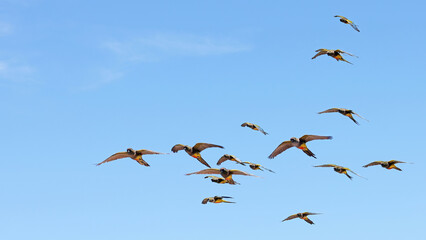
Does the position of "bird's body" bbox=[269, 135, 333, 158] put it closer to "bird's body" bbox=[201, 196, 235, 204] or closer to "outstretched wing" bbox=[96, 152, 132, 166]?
"bird's body" bbox=[201, 196, 235, 204]

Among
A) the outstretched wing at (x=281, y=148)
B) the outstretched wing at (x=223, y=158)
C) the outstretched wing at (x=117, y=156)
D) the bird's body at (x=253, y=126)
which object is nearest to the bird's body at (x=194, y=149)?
the outstretched wing at (x=223, y=158)

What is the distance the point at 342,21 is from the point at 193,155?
80.3 ft

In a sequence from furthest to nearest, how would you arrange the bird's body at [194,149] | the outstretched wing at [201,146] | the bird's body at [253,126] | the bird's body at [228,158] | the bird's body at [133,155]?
the bird's body at [253,126]
the bird's body at [228,158]
the bird's body at [194,149]
the outstretched wing at [201,146]
the bird's body at [133,155]

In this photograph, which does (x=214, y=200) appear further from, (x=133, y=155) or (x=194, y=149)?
(x=133, y=155)

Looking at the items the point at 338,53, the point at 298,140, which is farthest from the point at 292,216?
the point at 338,53

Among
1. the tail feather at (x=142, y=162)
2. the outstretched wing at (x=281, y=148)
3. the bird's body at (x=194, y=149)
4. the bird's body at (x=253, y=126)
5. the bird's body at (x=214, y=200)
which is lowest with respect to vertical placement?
the bird's body at (x=214, y=200)

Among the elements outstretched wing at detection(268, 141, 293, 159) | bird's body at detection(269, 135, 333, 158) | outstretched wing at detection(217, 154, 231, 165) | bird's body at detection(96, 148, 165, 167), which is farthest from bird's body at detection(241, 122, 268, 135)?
bird's body at detection(96, 148, 165, 167)

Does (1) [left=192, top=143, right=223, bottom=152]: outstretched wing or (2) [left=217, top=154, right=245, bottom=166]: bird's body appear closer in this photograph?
(1) [left=192, top=143, right=223, bottom=152]: outstretched wing

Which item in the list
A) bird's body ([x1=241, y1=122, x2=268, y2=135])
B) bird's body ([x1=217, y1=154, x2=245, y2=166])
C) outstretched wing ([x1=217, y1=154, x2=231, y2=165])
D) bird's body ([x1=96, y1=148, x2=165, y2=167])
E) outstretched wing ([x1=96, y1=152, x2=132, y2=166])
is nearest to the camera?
bird's body ([x1=96, y1=148, x2=165, y2=167])

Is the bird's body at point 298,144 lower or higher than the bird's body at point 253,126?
lower

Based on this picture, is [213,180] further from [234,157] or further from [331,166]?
[331,166]

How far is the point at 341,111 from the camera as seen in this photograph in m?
69.1

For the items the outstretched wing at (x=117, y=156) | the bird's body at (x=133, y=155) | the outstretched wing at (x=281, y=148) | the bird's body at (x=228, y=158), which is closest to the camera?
the bird's body at (x=133, y=155)

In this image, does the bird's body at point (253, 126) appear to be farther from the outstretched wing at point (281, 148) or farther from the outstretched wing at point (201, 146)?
the outstretched wing at point (201, 146)
